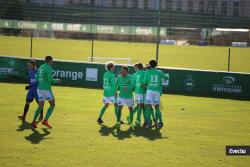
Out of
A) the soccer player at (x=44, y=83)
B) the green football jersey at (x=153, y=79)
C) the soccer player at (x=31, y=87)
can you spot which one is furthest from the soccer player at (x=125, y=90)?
the soccer player at (x=31, y=87)

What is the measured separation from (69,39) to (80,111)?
39563 millimetres

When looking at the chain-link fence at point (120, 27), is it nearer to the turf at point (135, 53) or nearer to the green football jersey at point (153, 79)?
the turf at point (135, 53)

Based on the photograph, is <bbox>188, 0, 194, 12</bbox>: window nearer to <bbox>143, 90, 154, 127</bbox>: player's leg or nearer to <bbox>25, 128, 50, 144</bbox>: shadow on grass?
<bbox>143, 90, 154, 127</bbox>: player's leg

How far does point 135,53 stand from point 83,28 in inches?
367

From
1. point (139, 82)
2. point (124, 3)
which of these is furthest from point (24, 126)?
point (124, 3)

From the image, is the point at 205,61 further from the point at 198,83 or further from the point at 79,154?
the point at 79,154

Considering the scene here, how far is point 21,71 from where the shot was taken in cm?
2677

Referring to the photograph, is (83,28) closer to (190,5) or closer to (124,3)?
(124,3)

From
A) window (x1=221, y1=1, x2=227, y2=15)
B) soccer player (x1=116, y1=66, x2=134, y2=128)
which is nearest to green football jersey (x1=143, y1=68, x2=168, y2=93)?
soccer player (x1=116, y1=66, x2=134, y2=128)

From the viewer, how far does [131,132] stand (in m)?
14.3

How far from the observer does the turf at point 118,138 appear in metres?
11.0

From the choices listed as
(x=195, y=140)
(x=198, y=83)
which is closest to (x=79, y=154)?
(x=195, y=140)

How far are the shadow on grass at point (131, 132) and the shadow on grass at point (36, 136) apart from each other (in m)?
1.56

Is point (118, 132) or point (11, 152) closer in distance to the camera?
point (11, 152)
